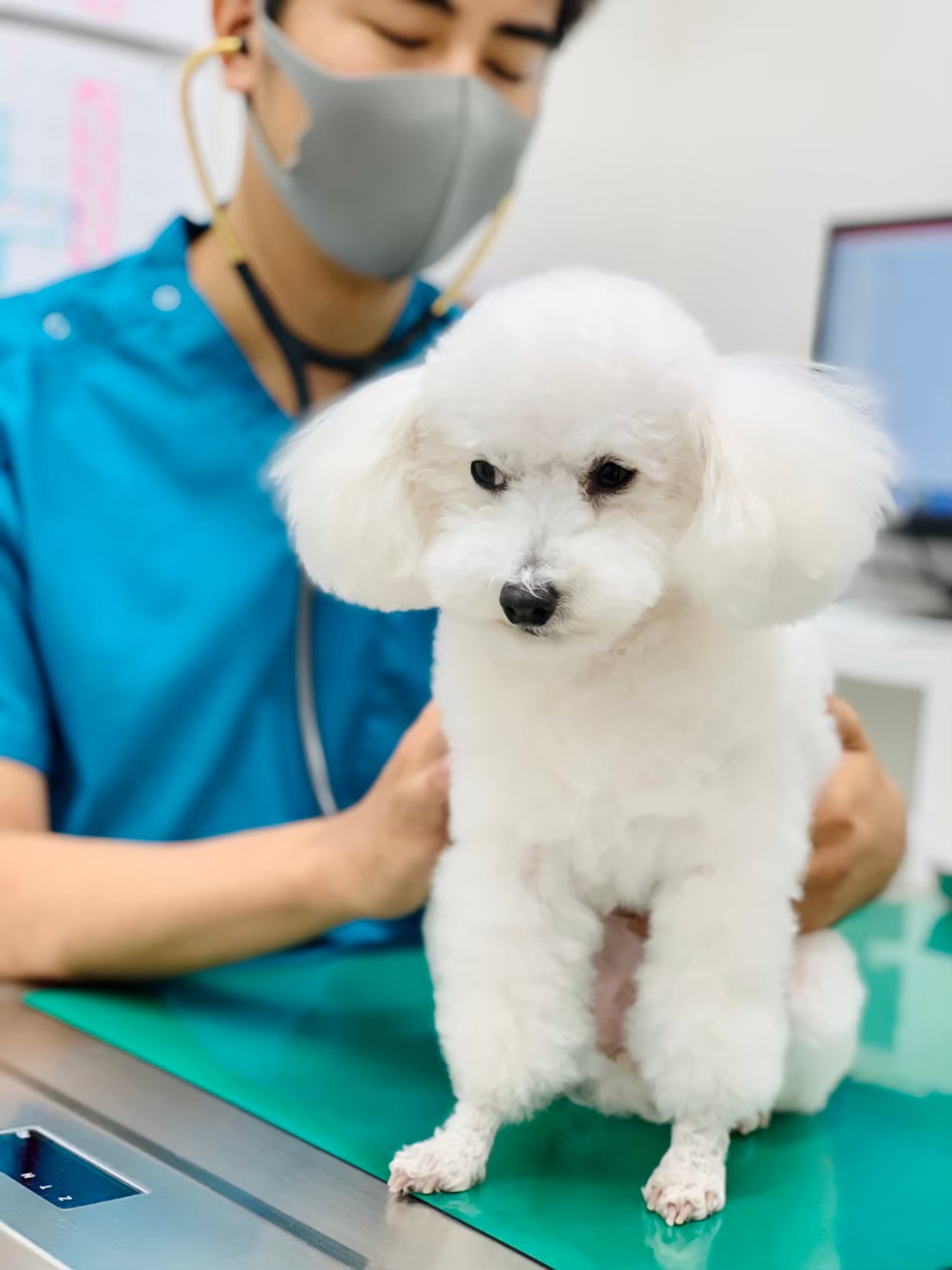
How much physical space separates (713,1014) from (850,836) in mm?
207

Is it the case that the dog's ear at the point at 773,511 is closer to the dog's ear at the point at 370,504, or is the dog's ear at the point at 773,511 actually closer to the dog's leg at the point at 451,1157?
the dog's ear at the point at 370,504

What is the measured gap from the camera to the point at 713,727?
66cm

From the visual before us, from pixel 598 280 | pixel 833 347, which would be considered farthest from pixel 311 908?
pixel 833 347

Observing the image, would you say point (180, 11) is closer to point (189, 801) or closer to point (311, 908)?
point (189, 801)

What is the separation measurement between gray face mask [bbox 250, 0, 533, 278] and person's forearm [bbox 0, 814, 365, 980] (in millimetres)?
491

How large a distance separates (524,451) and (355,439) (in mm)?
110

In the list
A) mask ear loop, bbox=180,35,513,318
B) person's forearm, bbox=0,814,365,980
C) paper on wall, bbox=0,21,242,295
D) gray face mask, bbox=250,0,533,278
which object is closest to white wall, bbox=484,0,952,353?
paper on wall, bbox=0,21,242,295

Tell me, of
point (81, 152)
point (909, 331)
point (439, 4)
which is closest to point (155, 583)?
point (439, 4)

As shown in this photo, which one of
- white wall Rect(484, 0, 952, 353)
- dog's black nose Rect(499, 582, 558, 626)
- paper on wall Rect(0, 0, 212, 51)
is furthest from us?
white wall Rect(484, 0, 952, 353)

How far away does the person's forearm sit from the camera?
0.91 m

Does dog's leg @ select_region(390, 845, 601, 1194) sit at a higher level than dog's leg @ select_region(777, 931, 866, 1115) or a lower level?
higher

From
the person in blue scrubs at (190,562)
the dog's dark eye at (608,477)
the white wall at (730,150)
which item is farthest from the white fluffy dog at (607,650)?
the white wall at (730,150)

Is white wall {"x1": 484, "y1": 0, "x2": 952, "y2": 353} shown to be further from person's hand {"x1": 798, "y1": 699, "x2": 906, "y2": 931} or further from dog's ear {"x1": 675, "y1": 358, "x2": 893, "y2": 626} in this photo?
dog's ear {"x1": 675, "y1": 358, "x2": 893, "y2": 626}

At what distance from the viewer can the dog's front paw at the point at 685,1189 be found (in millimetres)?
642
